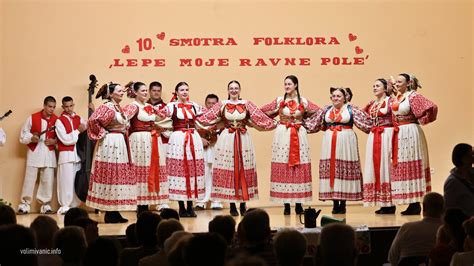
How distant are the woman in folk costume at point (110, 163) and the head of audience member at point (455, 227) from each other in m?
4.58

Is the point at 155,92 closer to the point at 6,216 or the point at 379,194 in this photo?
the point at 379,194

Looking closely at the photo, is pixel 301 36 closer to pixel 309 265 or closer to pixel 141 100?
pixel 141 100

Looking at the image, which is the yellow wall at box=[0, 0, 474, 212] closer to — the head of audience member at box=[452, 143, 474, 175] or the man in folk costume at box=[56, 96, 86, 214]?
the man in folk costume at box=[56, 96, 86, 214]

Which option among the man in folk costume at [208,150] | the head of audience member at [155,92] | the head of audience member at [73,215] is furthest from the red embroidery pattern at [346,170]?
the head of audience member at [73,215]

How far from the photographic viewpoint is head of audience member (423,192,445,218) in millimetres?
5849

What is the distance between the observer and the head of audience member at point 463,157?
21.7ft

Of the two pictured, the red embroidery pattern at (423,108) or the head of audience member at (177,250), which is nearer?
the head of audience member at (177,250)

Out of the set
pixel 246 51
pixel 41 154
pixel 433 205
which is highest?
pixel 246 51

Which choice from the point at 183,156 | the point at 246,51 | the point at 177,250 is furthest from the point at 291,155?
the point at 177,250

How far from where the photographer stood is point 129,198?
9250 mm

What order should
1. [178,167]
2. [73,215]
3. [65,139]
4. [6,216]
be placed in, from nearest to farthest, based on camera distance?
[6,216] < [73,215] < [178,167] < [65,139]

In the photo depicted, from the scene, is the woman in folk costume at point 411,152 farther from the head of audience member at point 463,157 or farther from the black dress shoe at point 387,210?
the head of audience member at point 463,157

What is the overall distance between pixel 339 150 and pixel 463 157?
322 centimetres

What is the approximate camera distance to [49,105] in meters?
11.0
